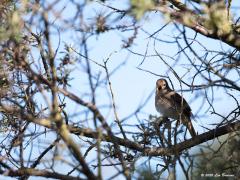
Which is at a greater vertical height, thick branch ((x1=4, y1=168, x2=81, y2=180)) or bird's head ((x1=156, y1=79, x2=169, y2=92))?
bird's head ((x1=156, y1=79, x2=169, y2=92))

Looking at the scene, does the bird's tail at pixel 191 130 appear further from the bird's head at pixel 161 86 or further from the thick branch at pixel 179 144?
the bird's head at pixel 161 86

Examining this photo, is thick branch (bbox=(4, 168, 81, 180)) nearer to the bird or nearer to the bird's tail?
the bird's tail

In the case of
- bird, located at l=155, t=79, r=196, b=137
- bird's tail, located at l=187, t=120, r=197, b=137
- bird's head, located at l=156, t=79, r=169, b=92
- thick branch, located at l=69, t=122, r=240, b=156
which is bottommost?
thick branch, located at l=69, t=122, r=240, b=156

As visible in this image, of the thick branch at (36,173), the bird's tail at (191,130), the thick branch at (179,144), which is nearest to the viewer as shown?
the thick branch at (36,173)

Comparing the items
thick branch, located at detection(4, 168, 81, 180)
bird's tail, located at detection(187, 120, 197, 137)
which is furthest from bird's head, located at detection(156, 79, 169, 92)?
thick branch, located at detection(4, 168, 81, 180)

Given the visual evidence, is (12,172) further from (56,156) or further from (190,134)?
(190,134)

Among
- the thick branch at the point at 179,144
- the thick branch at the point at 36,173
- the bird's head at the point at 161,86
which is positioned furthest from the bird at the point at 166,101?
the thick branch at the point at 36,173

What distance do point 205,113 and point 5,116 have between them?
191 cm

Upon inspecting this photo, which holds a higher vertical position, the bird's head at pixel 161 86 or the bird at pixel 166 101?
the bird's head at pixel 161 86

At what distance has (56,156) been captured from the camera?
10.4 feet

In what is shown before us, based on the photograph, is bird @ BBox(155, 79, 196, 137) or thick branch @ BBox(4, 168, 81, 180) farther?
bird @ BBox(155, 79, 196, 137)

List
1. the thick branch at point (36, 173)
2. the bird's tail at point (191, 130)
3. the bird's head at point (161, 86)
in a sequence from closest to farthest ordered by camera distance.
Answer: the thick branch at point (36, 173) → the bird's tail at point (191, 130) → the bird's head at point (161, 86)

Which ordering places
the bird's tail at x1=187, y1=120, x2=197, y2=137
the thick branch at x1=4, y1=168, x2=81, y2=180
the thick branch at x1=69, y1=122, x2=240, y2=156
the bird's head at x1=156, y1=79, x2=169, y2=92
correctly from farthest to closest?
the bird's head at x1=156, y1=79, x2=169, y2=92 → the bird's tail at x1=187, y1=120, x2=197, y2=137 → the thick branch at x1=69, y1=122, x2=240, y2=156 → the thick branch at x1=4, y1=168, x2=81, y2=180

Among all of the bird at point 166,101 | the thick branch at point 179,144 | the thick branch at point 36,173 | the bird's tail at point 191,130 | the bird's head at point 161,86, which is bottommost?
the thick branch at point 36,173
